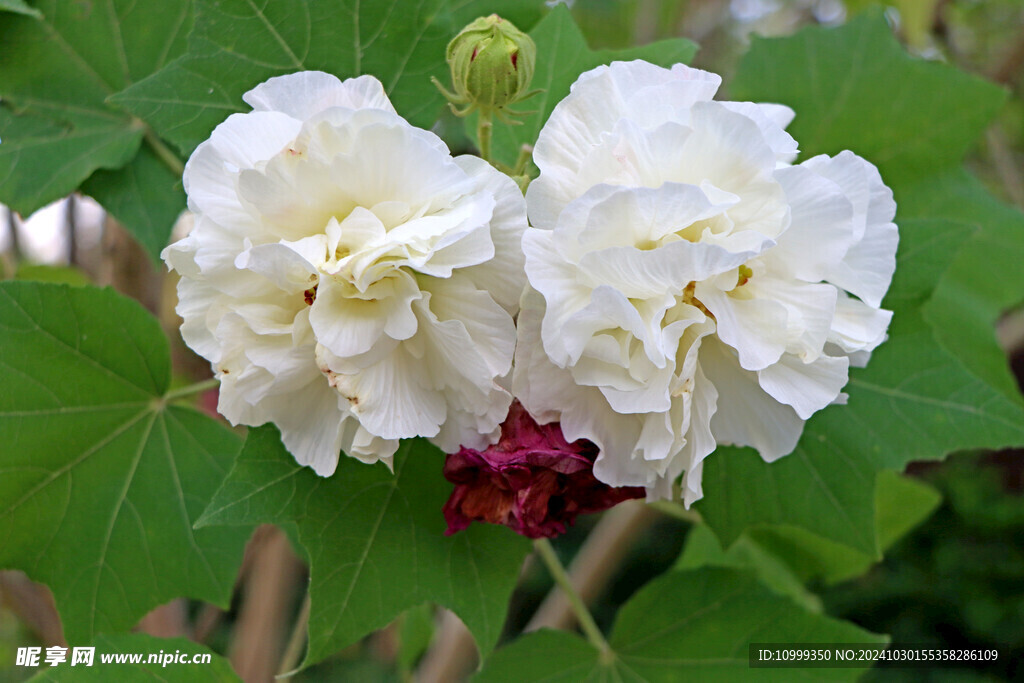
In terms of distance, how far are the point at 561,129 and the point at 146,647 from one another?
66 cm

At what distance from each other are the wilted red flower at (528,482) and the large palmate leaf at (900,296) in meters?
0.29

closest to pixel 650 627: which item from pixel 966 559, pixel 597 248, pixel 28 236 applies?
pixel 597 248

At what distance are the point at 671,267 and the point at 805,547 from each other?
902 mm

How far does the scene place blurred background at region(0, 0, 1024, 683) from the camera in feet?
4.92

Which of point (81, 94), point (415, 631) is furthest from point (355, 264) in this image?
point (415, 631)

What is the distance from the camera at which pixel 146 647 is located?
2.68 ft

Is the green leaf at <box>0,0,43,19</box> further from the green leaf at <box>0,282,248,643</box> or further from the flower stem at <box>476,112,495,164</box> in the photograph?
the flower stem at <box>476,112,495,164</box>

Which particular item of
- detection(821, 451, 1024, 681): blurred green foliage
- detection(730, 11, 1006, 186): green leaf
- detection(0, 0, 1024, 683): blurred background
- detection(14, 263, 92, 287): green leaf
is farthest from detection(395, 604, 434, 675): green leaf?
detection(821, 451, 1024, 681): blurred green foliage

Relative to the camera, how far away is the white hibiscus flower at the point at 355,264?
579 mm

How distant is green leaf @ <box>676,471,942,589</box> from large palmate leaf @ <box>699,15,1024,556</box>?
29cm

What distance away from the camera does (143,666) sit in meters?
0.81

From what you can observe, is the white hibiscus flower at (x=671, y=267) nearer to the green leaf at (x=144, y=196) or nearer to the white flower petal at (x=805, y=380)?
the white flower petal at (x=805, y=380)

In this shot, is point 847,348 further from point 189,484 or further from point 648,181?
point 189,484

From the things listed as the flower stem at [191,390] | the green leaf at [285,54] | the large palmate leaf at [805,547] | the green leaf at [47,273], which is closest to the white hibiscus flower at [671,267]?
the green leaf at [285,54]
